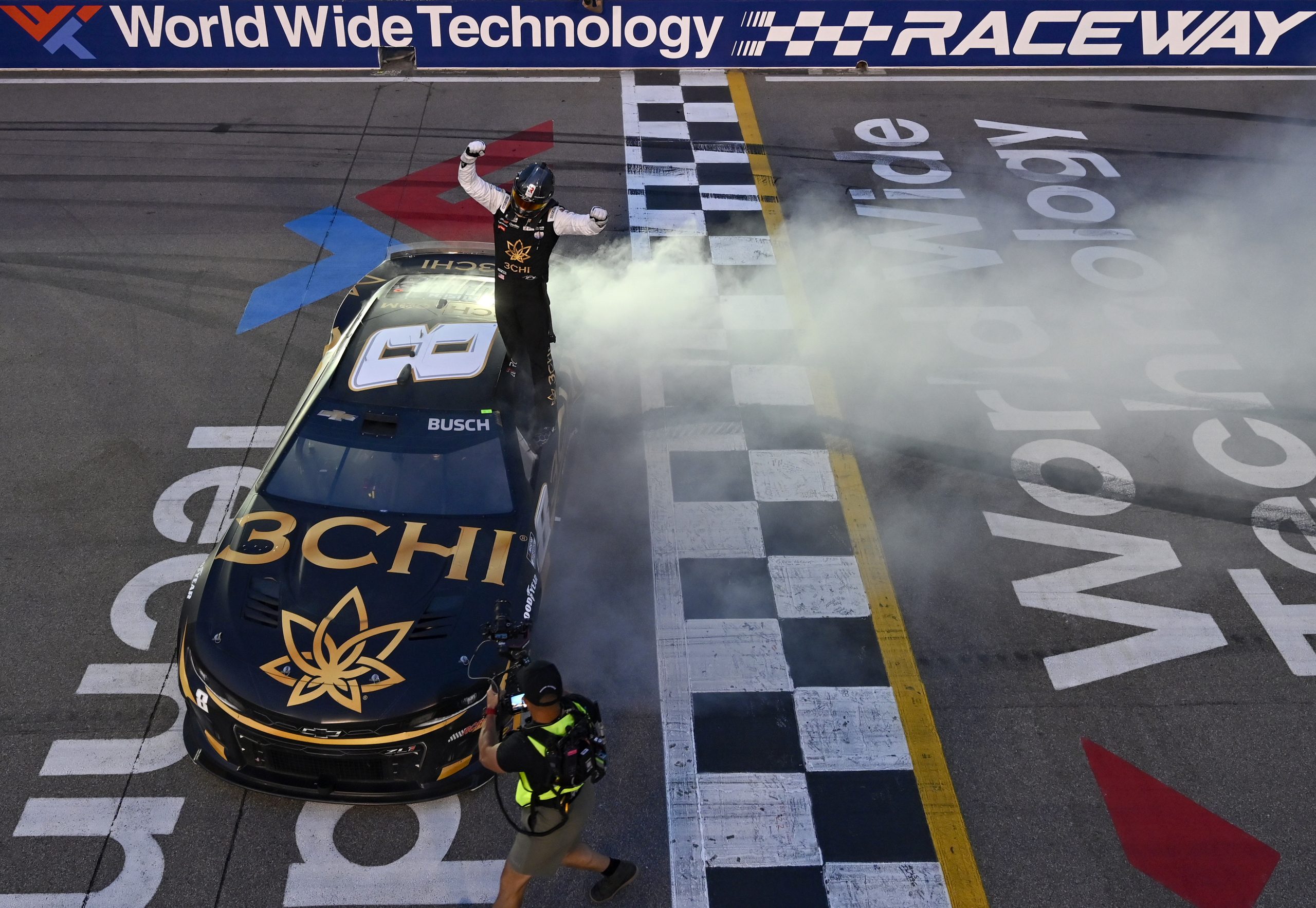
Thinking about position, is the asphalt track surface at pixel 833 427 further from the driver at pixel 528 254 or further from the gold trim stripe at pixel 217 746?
the driver at pixel 528 254

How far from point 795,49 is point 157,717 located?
29.2ft

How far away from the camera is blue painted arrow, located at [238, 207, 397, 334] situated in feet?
23.6

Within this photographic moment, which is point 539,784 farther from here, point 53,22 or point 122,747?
point 53,22

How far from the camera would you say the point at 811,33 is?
1040cm

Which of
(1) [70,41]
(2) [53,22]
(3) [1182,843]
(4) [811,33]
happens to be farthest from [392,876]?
(2) [53,22]

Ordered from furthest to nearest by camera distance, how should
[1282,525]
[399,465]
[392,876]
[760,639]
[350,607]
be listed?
[1282,525] → [760,639] → [399,465] → [350,607] → [392,876]

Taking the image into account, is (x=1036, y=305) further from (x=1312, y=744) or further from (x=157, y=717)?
(x=157, y=717)

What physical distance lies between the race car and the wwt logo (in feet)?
23.6

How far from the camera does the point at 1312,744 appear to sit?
4.65m

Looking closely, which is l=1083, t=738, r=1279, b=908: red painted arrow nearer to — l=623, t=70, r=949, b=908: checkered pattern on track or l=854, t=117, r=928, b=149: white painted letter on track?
l=623, t=70, r=949, b=908: checkered pattern on track

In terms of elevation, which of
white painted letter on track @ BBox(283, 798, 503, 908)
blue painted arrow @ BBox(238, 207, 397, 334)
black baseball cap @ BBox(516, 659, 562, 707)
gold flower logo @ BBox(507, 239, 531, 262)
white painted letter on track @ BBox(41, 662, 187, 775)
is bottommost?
white painted letter on track @ BBox(283, 798, 503, 908)

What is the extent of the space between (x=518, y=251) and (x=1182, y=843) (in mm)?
4280

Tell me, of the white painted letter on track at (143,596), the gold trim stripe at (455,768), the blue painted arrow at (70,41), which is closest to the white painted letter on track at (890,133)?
the white painted letter on track at (143,596)

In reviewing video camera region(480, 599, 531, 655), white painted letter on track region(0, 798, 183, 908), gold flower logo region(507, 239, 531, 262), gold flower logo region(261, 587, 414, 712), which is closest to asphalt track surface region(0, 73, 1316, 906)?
white painted letter on track region(0, 798, 183, 908)
